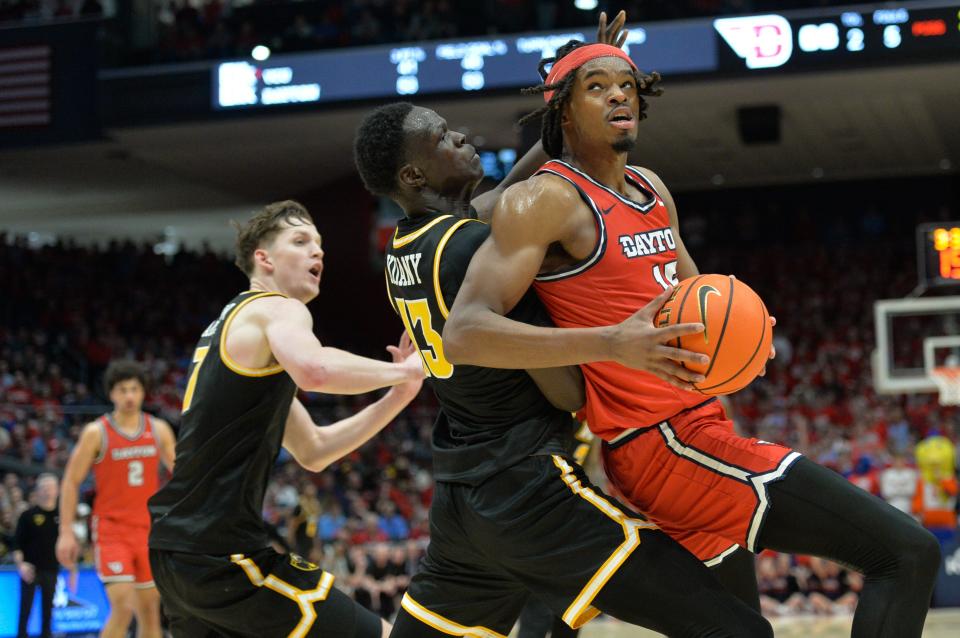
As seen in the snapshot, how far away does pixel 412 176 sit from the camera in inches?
135

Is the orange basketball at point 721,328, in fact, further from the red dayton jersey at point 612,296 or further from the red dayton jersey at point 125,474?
the red dayton jersey at point 125,474

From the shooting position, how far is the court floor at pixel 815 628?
28.6 ft

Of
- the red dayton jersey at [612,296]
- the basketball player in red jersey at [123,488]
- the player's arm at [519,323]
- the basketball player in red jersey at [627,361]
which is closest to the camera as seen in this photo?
the player's arm at [519,323]

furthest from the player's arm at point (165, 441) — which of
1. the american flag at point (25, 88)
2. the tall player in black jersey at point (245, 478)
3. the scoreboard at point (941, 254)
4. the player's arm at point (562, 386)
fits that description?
the american flag at point (25, 88)

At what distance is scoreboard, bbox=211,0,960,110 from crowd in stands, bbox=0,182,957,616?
13.8ft

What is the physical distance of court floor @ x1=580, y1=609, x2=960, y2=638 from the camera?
28.6 feet

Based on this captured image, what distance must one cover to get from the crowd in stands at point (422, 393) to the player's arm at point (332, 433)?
3530 mm

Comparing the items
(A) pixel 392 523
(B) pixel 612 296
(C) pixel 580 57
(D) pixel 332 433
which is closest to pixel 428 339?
(B) pixel 612 296

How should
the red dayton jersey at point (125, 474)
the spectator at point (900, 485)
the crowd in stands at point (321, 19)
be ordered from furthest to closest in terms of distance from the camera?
the crowd in stands at point (321, 19)
the spectator at point (900, 485)
the red dayton jersey at point (125, 474)

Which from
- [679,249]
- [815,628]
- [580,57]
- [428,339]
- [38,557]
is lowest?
[815,628]

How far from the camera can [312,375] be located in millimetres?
3779

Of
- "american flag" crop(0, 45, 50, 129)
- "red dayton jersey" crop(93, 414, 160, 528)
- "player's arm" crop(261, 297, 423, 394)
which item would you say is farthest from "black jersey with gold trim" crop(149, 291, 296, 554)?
"american flag" crop(0, 45, 50, 129)

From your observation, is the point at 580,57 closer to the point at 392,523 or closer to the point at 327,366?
the point at 327,366

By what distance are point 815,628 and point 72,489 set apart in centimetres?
563
